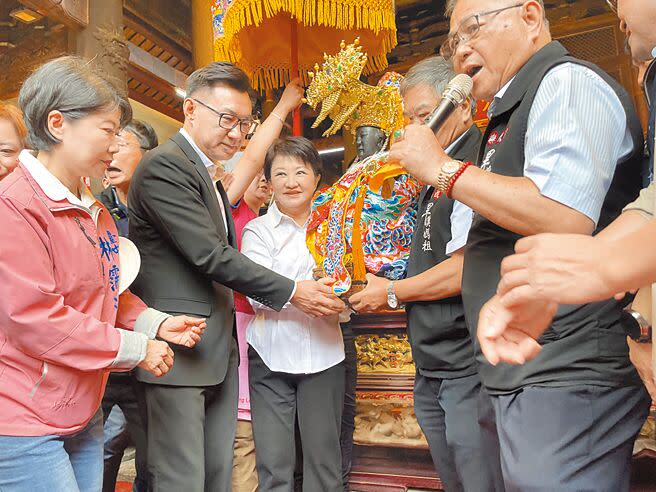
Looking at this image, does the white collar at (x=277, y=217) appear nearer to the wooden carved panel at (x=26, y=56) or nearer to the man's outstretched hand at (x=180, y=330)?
the man's outstretched hand at (x=180, y=330)

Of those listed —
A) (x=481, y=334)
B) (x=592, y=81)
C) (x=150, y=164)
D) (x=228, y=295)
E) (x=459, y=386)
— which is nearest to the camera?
(x=481, y=334)

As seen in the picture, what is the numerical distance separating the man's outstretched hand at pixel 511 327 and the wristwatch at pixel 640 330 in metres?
0.29

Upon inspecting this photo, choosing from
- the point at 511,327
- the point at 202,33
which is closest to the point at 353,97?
the point at 511,327

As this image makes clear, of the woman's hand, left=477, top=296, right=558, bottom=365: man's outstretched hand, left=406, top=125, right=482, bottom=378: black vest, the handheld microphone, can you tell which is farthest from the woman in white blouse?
left=477, top=296, right=558, bottom=365: man's outstretched hand

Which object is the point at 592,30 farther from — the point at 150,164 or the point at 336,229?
the point at 150,164

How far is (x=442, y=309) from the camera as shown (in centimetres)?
161

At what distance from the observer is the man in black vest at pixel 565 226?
0.97 metres

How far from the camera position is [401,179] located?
6.36 ft

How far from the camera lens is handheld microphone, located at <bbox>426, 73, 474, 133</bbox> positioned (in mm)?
1216

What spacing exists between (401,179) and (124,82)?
4466 mm

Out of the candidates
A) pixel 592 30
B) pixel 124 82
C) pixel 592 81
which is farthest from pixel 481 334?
pixel 592 30

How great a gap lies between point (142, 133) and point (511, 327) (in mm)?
2072

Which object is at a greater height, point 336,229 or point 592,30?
point 592,30

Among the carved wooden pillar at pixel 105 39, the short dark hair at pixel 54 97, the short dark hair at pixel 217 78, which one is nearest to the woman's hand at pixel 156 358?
the short dark hair at pixel 54 97
